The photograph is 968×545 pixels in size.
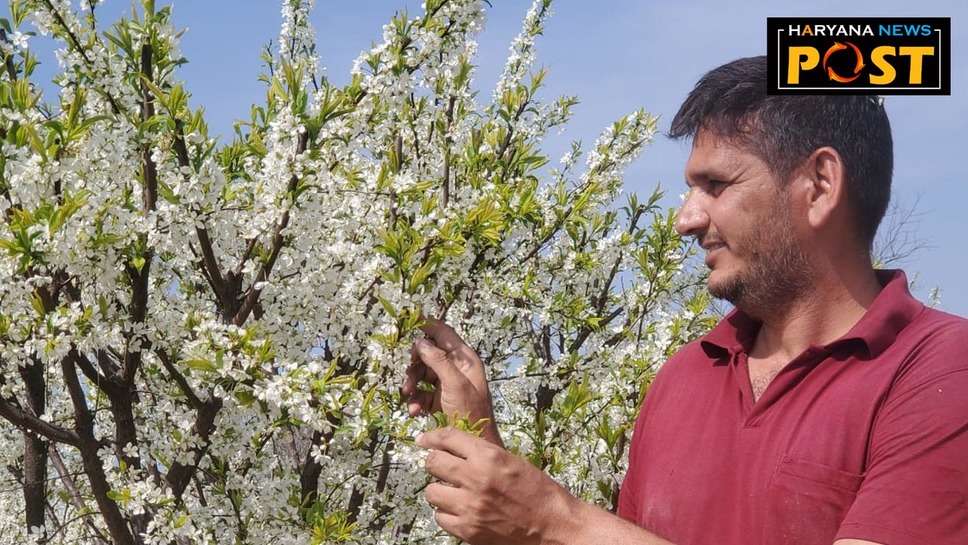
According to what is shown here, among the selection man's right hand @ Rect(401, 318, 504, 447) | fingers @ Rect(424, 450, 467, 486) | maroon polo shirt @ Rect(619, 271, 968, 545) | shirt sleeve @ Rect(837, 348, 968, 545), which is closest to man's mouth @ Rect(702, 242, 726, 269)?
maroon polo shirt @ Rect(619, 271, 968, 545)

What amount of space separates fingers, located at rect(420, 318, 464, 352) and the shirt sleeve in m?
1.40

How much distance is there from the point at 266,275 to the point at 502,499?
2.32 meters

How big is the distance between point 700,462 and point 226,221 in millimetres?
2306

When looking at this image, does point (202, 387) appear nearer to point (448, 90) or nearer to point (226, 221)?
point (226, 221)

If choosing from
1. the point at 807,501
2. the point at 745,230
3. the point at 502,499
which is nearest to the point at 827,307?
the point at 745,230

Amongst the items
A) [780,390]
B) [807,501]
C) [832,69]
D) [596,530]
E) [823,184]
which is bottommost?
[596,530]

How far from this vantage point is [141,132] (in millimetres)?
3773

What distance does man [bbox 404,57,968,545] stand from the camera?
2.01m

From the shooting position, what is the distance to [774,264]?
242 centimetres

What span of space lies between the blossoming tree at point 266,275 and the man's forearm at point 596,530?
1.03 m

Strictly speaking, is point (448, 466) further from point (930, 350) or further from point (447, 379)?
point (930, 350)

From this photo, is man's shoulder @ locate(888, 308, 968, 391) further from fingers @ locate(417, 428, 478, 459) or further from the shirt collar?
fingers @ locate(417, 428, 478, 459)

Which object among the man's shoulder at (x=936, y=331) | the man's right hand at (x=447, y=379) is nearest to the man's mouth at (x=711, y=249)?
the man's shoulder at (x=936, y=331)

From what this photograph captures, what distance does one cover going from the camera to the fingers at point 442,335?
3123mm
